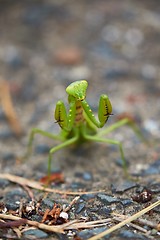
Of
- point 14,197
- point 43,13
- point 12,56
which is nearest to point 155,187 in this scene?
point 14,197

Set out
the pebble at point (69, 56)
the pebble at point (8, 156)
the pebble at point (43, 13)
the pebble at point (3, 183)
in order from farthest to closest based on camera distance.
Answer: the pebble at point (43, 13)
the pebble at point (69, 56)
the pebble at point (8, 156)
the pebble at point (3, 183)

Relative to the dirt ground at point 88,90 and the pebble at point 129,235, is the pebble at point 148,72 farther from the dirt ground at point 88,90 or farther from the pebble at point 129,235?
the pebble at point 129,235

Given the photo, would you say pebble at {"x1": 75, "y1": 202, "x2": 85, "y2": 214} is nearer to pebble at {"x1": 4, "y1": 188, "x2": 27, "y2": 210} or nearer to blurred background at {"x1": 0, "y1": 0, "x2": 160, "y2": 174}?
pebble at {"x1": 4, "y1": 188, "x2": 27, "y2": 210}

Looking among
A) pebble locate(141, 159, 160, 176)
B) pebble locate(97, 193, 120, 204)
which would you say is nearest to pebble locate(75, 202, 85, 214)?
pebble locate(97, 193, 120, 204)

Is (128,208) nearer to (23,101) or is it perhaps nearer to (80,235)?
(80,235)

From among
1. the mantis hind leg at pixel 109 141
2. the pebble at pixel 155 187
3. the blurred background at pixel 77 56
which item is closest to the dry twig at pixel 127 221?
the pebble at pixel 155 187

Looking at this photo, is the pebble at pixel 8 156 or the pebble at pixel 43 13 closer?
the pebble at pixel 8 156

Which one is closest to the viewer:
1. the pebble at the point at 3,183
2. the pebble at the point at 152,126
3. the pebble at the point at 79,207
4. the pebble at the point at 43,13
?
the pebble at the point at 79,207

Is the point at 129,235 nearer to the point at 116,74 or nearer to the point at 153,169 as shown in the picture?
the point at 153,169
